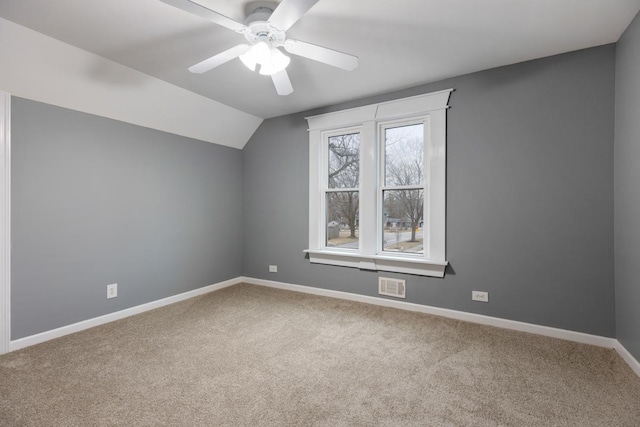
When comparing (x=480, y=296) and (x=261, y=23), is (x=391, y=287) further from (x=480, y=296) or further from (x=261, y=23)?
(x=261, y=23)

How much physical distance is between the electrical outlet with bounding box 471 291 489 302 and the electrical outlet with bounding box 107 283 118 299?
3591mm

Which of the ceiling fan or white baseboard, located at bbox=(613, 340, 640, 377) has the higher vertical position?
the ceiling fan

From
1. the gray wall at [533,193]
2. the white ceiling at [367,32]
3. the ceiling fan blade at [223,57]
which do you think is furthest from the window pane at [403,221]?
the ceiling fan blade at [223,57]

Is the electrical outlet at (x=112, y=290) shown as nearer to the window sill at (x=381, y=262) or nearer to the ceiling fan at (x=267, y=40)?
the window sill at (x=381, y=262)

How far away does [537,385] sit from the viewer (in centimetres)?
191

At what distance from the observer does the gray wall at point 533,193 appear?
8.01ft

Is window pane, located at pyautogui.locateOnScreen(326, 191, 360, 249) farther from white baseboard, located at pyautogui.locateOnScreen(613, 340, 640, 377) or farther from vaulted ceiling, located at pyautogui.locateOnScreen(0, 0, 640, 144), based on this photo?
white baseboard, located at pyautogui.locateOnScreen(613, 340, 640, 377)

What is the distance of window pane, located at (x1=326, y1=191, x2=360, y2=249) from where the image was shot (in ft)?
12.4

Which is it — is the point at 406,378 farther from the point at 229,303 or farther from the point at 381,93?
the point at 381,93

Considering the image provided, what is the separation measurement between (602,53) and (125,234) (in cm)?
464

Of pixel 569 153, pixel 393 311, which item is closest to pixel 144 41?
pixel 393 311

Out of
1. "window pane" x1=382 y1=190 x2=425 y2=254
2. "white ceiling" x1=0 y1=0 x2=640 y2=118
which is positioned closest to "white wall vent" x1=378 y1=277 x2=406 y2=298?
"window pane" x1=382 y1=190 x2=425 y2=254

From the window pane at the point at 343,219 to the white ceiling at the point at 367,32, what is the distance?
4.66 ft

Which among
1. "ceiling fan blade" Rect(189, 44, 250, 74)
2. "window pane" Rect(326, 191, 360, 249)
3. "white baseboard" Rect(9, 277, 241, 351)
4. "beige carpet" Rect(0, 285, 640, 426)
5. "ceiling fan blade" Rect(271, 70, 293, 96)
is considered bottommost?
"beige carpet" Rect(0, 285, 640, 426)
